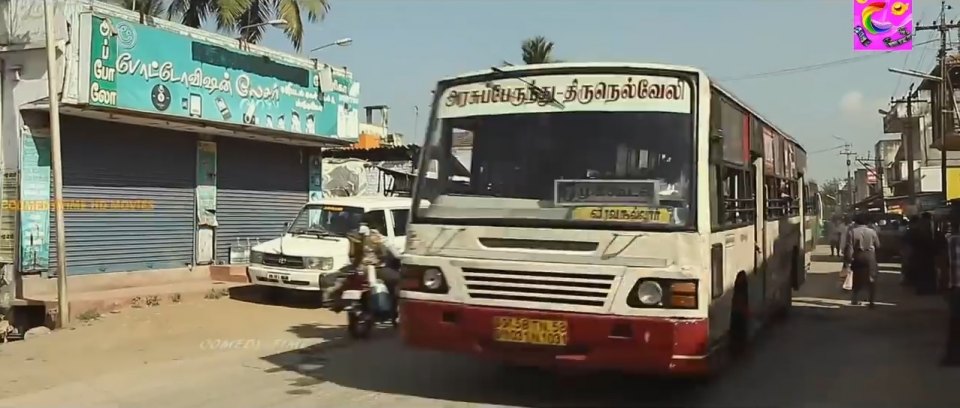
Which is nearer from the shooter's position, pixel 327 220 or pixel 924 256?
pixel 327 220

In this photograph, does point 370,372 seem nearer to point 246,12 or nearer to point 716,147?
point 716,147

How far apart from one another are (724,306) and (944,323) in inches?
278

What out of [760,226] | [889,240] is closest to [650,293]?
[760,226]

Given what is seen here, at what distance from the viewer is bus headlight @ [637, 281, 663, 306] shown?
650cm

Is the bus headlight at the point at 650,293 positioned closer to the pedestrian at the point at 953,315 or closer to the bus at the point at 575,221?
the bus at the point at 575,221

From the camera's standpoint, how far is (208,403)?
752 cm

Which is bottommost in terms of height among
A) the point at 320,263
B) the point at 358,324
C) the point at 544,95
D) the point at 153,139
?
the point at 358,324

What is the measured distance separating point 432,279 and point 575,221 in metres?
1.25

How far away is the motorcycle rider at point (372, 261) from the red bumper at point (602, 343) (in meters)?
4.47

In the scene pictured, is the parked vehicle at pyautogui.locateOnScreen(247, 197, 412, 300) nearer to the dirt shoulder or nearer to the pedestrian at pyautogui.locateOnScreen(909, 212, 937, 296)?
the dirt shoulder

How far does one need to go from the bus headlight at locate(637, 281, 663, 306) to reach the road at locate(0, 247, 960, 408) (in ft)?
4.45

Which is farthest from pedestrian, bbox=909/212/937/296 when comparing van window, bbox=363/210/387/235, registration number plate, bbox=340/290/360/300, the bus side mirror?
the bus side mirror

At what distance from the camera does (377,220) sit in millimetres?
15297

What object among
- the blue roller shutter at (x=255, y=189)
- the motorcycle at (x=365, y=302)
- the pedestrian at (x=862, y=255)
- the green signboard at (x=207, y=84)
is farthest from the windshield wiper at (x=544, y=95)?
the blue roller shutter at (x=255, y=189)
